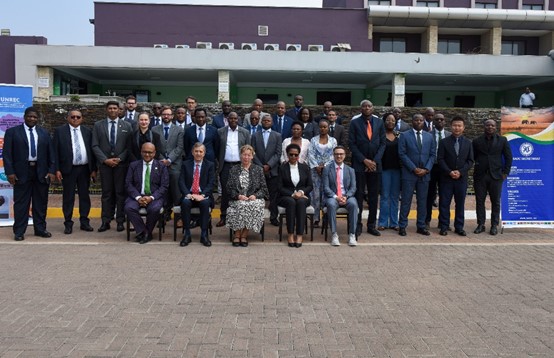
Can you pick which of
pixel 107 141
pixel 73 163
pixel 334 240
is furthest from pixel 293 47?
pixel 334 240

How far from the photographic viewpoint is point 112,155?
912 centimetres

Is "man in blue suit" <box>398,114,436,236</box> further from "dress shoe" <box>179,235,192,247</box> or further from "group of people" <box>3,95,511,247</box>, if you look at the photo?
"dress shoe" <box>179,235,192,247</box>

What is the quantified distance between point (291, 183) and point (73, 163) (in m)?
3.83

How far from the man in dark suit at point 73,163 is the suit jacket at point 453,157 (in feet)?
20.5

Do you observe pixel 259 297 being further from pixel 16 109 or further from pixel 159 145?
pixel 16 109

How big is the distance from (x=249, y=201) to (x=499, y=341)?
4.49 m

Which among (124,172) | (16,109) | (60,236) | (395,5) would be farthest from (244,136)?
(395,5)

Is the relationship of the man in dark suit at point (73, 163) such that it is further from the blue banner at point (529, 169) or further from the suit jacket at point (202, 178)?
the blue banner at point (529, 169)

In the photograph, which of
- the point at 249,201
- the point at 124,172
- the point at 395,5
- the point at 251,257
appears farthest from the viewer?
the point at 395,5

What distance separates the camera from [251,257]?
7.33 meters

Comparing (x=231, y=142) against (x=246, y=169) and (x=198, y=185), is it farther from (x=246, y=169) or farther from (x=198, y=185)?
(x=198, y=185)

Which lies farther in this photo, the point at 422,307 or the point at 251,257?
the point at 251,257

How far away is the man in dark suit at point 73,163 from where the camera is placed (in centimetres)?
884

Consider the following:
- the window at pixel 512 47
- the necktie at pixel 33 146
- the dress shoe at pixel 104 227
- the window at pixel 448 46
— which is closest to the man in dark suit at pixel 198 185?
the dress shoe at pixel 104 227
